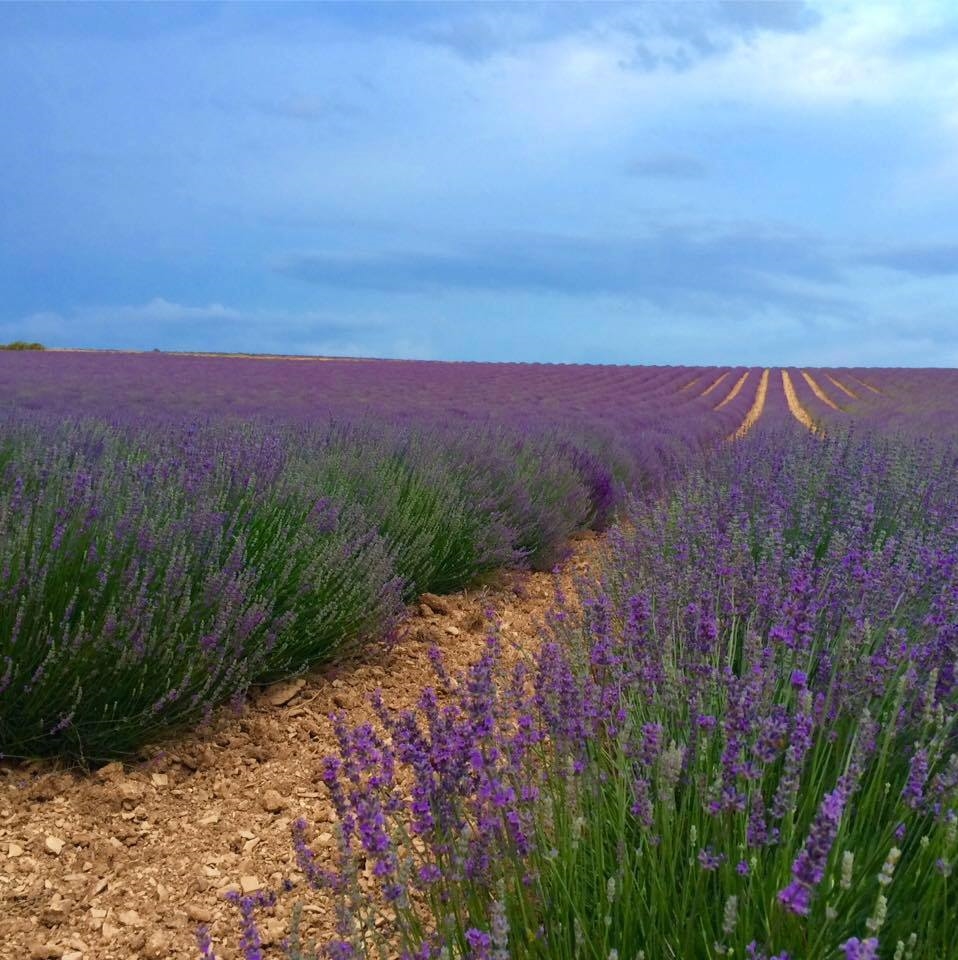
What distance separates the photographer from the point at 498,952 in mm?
1142

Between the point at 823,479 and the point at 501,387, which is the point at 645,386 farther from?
the point at 823,479

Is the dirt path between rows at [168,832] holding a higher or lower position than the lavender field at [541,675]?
lower

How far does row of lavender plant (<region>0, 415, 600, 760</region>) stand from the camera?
289 cm

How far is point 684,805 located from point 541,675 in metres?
0.67

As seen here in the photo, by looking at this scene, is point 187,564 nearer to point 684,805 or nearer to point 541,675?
point 541,675

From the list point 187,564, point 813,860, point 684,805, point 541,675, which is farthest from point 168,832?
point 813,860

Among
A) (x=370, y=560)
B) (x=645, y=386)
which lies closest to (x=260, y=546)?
(x=370, y=560)

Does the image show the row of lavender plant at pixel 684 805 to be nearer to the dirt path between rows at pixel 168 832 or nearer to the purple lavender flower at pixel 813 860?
the purple lavender flower at pixel 813 860

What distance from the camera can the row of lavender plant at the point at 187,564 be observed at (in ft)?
9.50

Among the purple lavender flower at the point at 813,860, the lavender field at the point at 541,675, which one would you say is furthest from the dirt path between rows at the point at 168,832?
the purple lavender flower at the point at 813,860

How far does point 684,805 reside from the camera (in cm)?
161

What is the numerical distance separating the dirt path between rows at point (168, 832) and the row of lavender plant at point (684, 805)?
0.17m

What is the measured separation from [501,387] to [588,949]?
18.1m

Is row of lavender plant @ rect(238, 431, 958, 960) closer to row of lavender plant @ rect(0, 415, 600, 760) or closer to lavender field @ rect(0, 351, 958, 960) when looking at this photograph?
lavender field @ rect(0, 351, 958, 960)
